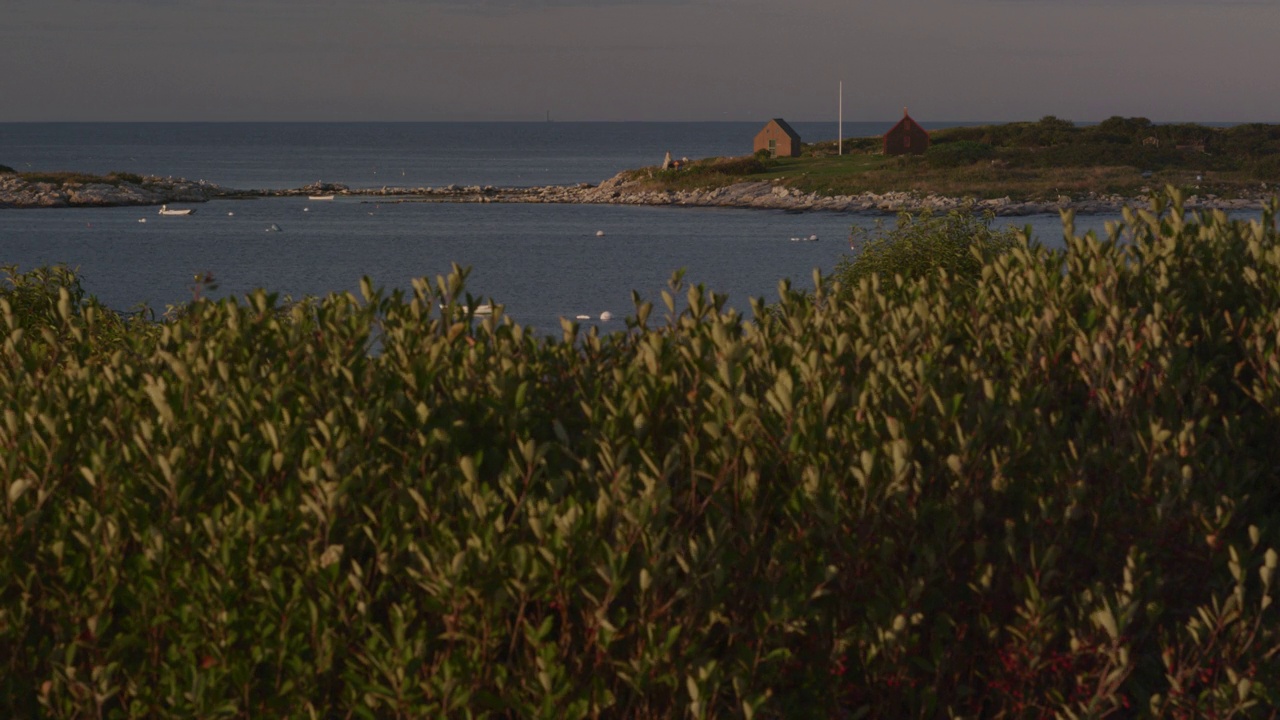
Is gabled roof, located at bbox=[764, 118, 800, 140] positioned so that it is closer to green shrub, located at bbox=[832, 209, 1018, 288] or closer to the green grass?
the green grass

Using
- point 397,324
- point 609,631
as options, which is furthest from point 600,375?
point 609,631

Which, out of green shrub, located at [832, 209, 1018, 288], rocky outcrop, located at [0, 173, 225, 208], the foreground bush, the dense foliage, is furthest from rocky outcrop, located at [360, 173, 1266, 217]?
the foreground bush

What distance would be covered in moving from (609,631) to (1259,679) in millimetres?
2706

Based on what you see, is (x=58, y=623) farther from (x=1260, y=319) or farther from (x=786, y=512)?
(x=1260, y=319)

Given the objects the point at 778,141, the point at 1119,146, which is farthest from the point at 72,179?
the point at 1119,146

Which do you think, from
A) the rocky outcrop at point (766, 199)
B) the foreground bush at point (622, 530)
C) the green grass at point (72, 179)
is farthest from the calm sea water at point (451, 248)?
the foreground bush at point (622, 530)

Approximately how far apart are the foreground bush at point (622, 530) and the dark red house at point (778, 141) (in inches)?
5078

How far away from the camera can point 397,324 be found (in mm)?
5902

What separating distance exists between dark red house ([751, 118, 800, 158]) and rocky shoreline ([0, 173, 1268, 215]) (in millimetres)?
15146

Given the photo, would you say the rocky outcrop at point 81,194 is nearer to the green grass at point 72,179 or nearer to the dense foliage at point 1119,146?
the green grass at point 72,179

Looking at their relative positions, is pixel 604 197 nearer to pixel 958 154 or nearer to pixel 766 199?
pixel 766 199

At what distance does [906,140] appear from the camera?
11950cm

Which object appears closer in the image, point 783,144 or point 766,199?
point 766,199

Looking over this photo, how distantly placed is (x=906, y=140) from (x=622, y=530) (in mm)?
119920
